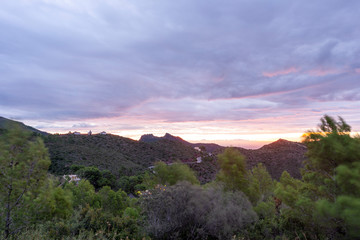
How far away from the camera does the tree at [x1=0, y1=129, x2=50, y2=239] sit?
5.04 m

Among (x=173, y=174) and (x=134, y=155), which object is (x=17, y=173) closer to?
(x=173, y=174)

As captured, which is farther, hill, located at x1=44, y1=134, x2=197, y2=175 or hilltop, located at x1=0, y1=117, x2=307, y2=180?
hill, located at x1=44, y1=134, x2=197, y2=175

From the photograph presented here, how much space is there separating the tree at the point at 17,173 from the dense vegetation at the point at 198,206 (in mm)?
19

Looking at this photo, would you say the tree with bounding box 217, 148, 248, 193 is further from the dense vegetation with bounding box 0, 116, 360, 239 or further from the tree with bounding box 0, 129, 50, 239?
the tree with bounding box 0, 129, 50, 239

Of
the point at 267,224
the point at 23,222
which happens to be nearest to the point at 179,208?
the point at 267,224

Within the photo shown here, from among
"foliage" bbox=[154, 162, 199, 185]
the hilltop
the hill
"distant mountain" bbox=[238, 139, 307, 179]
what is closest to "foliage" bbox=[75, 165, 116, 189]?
the hilltop

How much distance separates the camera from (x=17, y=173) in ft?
16.6

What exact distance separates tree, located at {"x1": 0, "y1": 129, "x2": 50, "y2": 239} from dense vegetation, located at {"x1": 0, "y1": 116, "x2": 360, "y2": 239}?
0.06 feet

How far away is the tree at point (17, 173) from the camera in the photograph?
504 centimetres

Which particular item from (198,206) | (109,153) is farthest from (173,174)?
(109,153)

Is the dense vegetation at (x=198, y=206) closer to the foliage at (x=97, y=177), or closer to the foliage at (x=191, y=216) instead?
the foliage at (x=191, y=216)

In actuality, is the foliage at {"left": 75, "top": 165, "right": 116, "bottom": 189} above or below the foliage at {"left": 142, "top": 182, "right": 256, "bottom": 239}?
below

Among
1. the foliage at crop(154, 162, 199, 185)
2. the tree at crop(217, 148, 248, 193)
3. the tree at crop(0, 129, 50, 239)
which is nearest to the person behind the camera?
the tree at crop(0, 129, 50, 239)

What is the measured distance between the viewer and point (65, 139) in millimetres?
46562
